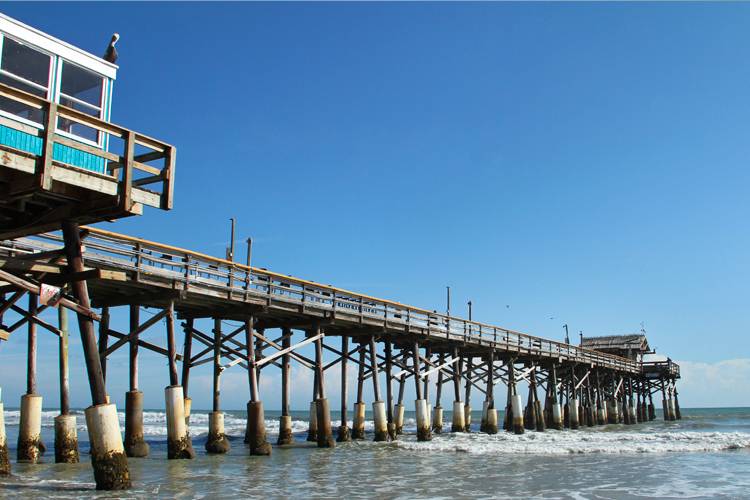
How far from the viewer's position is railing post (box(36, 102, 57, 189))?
874cm

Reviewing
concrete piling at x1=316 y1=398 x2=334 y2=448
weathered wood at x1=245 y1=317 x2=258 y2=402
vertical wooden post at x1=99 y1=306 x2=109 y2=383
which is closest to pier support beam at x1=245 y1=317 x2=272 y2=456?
weathered wood at x1=245 y1=317 x2=258 y2=402

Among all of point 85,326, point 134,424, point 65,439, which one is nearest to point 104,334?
point 134,424

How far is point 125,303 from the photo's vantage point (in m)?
17.4

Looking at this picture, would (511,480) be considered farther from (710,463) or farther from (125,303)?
(125,303)

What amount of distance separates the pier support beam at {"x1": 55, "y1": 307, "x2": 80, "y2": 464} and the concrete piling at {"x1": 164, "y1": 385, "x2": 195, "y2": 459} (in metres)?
2.07

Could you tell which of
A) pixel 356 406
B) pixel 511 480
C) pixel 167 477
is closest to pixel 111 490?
pixel 167 477

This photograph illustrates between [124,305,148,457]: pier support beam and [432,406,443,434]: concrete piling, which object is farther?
[432,406,443,434]: concrete piling

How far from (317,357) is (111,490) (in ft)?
41.4

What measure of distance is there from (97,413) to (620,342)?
55471mm

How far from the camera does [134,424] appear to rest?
17.0 metres

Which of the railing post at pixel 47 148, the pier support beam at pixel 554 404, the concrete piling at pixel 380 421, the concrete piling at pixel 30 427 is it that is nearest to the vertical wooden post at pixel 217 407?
the concrete piling at pixel 30 427

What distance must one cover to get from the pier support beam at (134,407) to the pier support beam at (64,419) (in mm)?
1267

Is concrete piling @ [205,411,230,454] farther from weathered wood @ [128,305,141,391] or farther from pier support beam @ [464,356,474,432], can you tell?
pier support beam @ [464,356,474,432]

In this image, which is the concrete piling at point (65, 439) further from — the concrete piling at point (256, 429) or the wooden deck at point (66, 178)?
the wooden deck at point (66, 178)
